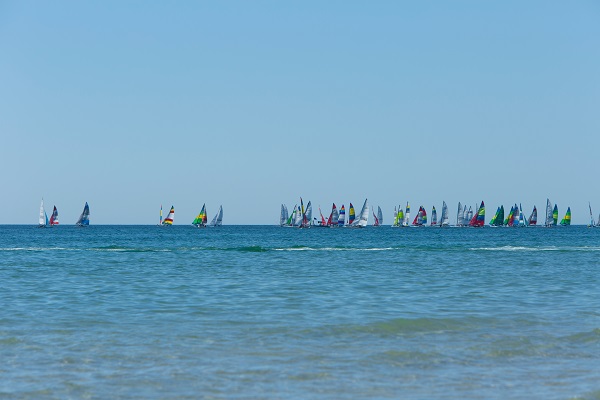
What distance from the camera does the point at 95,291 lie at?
88.5ft

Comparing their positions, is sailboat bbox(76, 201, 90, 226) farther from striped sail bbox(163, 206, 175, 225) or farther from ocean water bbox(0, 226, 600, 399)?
ocean water bbox(0, 226, 600, 399)

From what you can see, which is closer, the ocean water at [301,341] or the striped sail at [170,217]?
the ocean water at [301,341]

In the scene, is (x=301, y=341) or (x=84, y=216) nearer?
(x=301, y=341)

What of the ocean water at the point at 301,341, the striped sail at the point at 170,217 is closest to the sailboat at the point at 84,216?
the striped sail at the point at 170,217

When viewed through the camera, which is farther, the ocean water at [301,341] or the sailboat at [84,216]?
the sailboat at [84,216]

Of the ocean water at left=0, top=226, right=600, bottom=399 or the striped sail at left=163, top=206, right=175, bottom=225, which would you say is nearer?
the ocean water at left=0, top=226, right=600, bottom=399

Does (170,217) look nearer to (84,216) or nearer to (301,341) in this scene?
(84,216)

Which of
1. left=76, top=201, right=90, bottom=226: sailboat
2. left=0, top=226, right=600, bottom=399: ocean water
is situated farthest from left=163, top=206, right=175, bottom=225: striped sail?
left=0, top=226, right=600, bottom=399: ocean water

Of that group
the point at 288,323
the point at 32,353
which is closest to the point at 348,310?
the point at 288,323

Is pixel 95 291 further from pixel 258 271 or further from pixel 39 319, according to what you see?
pixel 258 271

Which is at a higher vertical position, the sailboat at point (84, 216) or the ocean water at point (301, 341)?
the sailboat at point (84, 216)

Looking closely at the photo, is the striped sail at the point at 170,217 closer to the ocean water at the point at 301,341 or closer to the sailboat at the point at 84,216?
the sailboat at the point at 84,216

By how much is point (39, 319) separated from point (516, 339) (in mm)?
11970

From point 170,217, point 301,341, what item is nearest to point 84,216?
point 170,217
